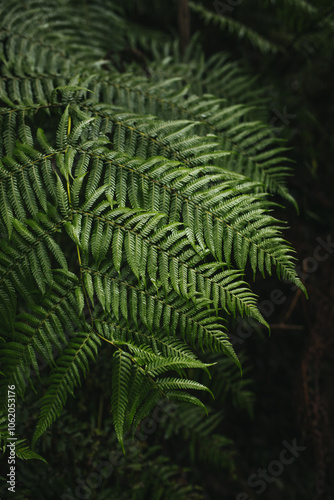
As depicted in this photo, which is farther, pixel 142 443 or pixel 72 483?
pixel 142 443

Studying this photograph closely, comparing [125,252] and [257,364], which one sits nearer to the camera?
[125,252]

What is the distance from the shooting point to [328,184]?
9.01 ft

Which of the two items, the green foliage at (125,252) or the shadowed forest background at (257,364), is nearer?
the green foliage at (125,252)

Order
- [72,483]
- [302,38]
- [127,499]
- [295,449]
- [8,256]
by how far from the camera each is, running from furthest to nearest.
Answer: [302,38]
[295,449]
[127,499]
[72,483]
[8,256]

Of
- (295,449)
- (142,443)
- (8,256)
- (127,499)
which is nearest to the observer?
(8,256)

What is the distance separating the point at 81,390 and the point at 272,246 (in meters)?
1.34

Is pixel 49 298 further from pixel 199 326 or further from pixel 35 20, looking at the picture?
pixel 35 20

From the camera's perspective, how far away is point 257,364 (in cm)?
282

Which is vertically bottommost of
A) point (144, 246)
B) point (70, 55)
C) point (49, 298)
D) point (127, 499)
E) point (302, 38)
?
point (127, 499)

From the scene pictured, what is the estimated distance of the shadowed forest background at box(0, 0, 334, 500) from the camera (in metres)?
2.05

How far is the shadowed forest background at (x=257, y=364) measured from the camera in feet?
6.74

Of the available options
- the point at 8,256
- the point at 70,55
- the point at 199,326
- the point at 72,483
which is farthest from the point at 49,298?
the point at 70,55

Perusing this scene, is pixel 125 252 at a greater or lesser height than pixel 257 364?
greater

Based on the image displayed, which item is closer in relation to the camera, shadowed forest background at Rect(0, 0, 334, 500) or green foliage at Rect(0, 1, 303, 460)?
green foliage at Rect(0, 1, 303, 460)
